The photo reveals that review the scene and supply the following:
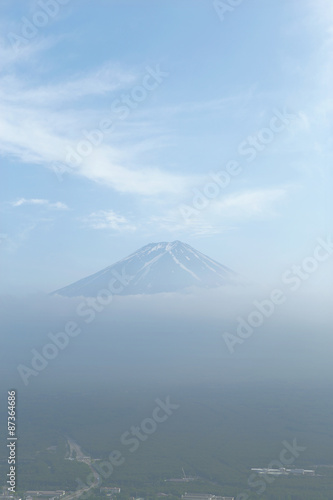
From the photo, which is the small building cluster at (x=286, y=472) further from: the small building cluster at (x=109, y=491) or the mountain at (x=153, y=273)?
the mountain at (x=153, y=273)

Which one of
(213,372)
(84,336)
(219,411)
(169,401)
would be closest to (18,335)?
(84,336)

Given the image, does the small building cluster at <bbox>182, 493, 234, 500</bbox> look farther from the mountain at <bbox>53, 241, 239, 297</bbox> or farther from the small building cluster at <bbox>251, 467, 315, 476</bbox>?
the mountain at <bbox>53, 241, 239, 297</bbox>

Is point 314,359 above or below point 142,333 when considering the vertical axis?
below

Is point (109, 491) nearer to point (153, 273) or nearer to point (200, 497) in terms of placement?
point (200, 497)

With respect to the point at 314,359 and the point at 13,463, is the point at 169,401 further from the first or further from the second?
the point at 314,359

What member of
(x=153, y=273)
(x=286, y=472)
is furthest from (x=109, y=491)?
(x=153, y=273)

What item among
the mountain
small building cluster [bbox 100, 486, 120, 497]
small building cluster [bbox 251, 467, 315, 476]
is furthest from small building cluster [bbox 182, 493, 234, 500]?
the mountain

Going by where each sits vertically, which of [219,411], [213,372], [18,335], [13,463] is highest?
[18,335]

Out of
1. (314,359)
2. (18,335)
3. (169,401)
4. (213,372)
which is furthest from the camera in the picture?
(18,335)

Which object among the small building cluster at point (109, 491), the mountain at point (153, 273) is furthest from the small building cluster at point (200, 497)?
the mountain at point (153, 273)

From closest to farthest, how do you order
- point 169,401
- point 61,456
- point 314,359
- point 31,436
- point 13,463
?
1. point 13,463
2. point 61,456
3. point 31,436
4. point 169,401
5. point 314,359
